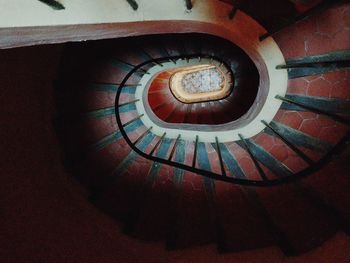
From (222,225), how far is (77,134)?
1.80m

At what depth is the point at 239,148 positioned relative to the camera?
2.99m

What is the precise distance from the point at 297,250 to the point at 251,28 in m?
1.99

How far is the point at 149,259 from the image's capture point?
2922 mm

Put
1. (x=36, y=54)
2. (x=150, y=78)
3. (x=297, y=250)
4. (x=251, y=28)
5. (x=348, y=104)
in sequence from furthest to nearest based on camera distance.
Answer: (x=150, y=78), (x=36, y=54), (x=297, y=250), (x=348, y=104), (x=251, y=28)

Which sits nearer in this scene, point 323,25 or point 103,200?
point 323,25

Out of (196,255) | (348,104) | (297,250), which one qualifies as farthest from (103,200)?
(348,104)

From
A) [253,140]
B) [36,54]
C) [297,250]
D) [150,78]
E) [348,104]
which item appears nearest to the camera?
[348,104]

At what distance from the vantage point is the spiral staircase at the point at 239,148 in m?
2.04

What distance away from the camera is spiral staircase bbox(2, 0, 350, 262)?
2039 mm

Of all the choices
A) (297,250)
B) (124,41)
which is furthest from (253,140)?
(124,41)

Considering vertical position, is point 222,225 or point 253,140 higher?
point 253,140

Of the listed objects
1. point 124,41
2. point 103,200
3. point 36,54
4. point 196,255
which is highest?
point 124,41

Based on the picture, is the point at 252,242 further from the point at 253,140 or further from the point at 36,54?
the point at 36,54

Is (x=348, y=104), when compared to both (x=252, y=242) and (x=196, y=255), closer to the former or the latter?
(x=252, y=242)
